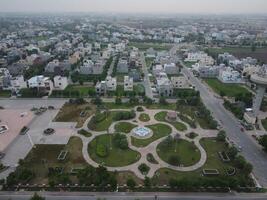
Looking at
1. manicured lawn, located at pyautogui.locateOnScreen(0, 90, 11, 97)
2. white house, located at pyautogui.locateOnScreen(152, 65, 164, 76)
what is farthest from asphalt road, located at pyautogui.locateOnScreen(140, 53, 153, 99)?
manicured lawn, located at pyautogui.locateOnScreen(0, 90, 11, 97)

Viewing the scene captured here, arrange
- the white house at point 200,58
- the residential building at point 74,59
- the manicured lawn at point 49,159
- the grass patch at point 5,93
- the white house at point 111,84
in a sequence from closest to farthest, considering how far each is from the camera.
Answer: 1. the manicured lawn at point 49,159
2. the grass patch at point 5,93
3. the white house at point 111,84
4. the residential building at point 74,59
5. the white house at point 200,58

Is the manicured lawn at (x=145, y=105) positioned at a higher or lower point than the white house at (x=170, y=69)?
lower

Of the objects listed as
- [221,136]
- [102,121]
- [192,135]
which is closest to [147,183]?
[192,135]

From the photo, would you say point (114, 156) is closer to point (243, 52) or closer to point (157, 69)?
point (157, 69)

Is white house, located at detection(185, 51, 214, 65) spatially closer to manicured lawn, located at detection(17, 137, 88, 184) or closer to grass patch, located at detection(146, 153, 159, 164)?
grass patch, located at detection(146, 153, 159, 164)

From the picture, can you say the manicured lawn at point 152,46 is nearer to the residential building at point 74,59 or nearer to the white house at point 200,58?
the white house at point 200,58

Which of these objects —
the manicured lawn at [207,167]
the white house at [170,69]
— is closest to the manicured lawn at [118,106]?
the manicured lawn at [207,167]
